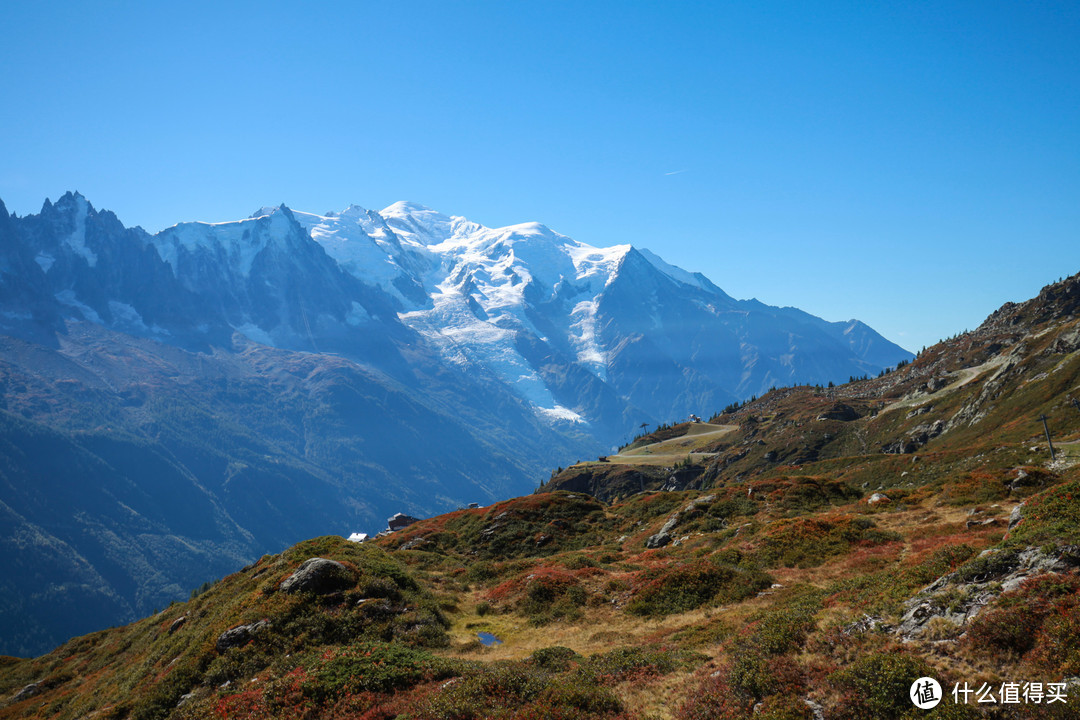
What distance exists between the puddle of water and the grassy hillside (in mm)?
287

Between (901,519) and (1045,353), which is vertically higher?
(1045,353)

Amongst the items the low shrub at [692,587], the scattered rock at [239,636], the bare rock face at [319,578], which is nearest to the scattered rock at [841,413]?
the low shrub at [692,587]

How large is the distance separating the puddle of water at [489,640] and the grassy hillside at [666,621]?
0.29 m

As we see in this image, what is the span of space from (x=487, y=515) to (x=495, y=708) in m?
55.5

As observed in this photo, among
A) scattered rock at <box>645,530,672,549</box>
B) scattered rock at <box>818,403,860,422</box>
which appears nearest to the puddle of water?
scattered rock at <box>645,530,672,549</box>

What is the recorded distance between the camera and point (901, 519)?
142 feet

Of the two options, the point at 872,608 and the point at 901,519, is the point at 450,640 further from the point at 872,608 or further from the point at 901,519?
the point at 901,519

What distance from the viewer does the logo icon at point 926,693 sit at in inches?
591

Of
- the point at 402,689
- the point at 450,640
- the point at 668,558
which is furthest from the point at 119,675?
the point at 668,558

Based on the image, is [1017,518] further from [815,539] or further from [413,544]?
[413,544]

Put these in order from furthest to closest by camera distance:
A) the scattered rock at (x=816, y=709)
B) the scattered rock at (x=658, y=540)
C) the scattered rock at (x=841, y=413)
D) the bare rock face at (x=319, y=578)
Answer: the scattered rock at (x=841, y=413) < the scattered rock at (x=658, y=540) < the bare rock face at (x=319, y=578) < the scattered rock at (x=816, y=709)

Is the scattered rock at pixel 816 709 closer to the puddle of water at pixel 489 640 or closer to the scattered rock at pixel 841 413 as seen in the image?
the puddle of water at pixel 489 640

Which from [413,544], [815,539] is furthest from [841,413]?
[815,539]

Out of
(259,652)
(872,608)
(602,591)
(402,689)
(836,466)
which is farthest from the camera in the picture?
(836,466)
